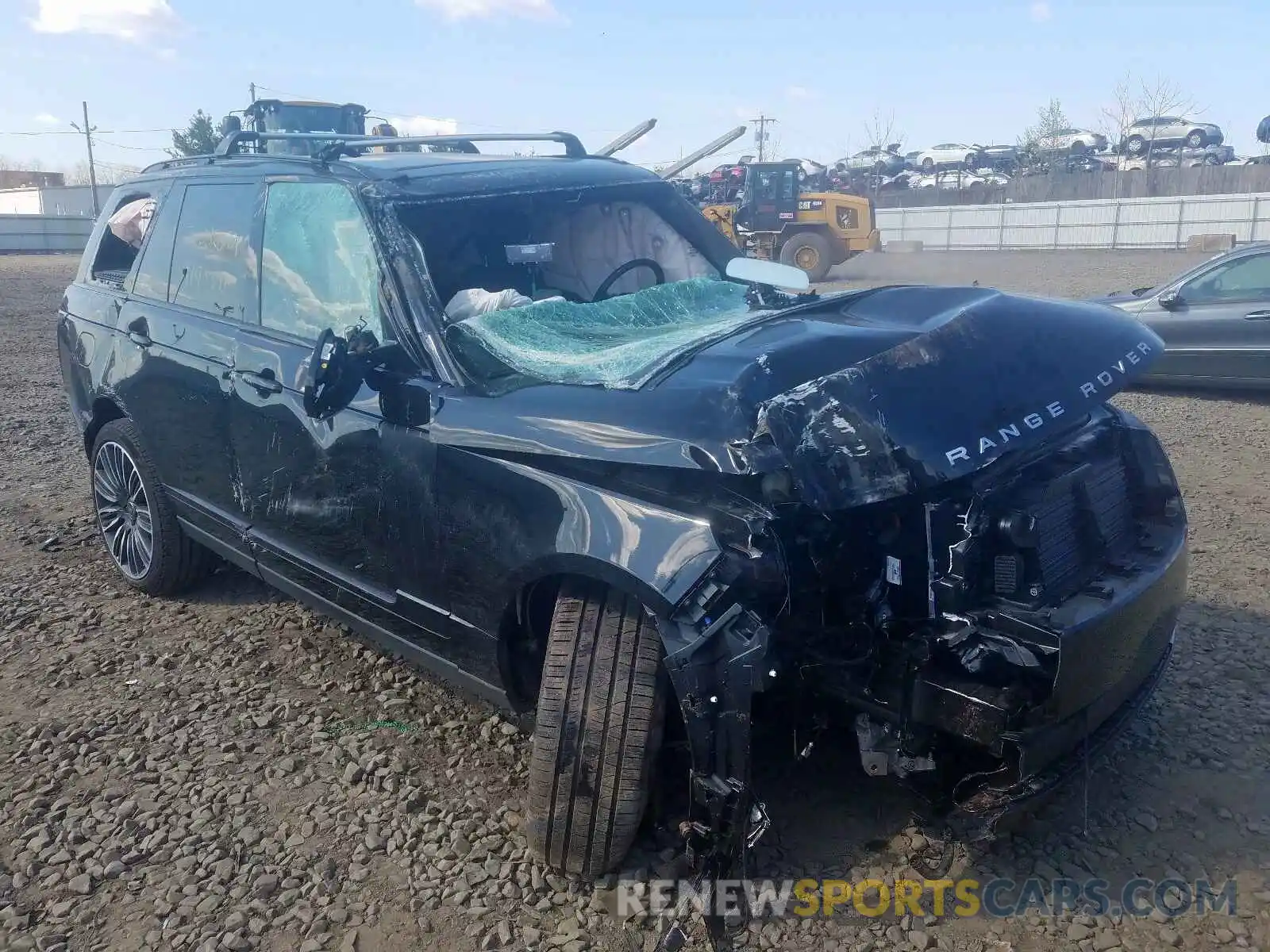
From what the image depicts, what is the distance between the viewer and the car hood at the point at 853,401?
2322 millimetres

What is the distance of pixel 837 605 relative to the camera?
2498mm

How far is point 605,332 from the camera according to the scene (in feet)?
11.1

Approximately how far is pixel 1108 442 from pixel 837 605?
1.21 metres

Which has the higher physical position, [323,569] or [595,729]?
[323,569]

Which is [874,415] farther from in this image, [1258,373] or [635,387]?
[1258,373]

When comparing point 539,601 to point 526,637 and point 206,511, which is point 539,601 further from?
point 206,511

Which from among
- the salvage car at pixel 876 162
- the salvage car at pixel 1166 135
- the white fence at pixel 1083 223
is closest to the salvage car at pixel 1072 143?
the salvage car at pixel 1166 135

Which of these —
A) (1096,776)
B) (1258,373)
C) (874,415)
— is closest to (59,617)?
(874,415)

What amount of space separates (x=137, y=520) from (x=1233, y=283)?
827 cm

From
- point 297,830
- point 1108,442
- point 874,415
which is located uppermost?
point 874,415

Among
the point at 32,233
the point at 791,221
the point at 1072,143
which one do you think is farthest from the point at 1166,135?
the point at 32,233

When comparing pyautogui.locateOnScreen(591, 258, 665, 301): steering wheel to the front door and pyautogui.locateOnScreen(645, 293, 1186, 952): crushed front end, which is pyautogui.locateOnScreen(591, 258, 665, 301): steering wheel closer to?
the front door

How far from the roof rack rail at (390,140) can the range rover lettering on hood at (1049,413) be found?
240cm

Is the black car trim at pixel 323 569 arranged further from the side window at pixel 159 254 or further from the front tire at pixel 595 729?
the side window at pixel 159 254
